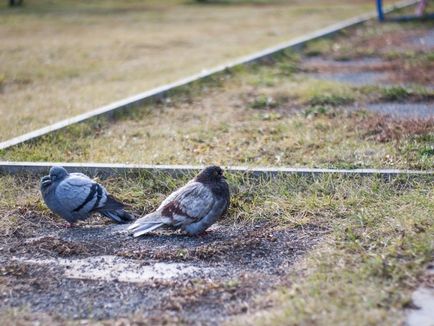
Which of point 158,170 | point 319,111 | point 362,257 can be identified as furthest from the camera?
point 319,111

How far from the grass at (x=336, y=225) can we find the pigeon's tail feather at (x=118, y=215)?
226mm

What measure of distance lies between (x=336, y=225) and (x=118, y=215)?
1557 millimetres

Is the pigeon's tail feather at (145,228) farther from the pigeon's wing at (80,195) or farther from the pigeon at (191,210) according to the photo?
the pigeon's wing at (80,195)

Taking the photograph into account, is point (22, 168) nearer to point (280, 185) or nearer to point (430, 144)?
point (280, 185)

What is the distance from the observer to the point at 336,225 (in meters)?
4.90

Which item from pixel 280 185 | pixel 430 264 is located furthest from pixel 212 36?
pixel 430 264

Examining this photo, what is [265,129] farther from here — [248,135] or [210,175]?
[210,175]

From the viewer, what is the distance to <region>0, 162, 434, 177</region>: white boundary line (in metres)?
5.67

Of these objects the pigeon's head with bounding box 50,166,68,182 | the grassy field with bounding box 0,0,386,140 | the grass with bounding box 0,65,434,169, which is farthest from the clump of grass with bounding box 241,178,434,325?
the grassy field with bounding box 0,0,386,140

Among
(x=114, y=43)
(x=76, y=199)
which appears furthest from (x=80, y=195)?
(x=114, y=43)

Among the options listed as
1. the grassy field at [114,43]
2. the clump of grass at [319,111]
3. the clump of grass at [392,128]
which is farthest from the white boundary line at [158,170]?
the clump of grass at [319,111]

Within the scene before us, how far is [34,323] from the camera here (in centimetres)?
375

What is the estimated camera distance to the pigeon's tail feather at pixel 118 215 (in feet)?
17.5

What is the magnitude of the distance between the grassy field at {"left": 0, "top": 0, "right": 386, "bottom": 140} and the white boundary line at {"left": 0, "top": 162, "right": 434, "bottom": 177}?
1294 mm
